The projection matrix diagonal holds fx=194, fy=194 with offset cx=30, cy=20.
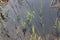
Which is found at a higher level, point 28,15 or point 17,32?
point 28,15

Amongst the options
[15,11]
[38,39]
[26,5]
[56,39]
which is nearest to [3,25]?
[15,11]

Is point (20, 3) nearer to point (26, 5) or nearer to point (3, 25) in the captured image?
point (26, 5)

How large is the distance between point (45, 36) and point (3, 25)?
462 millimetres

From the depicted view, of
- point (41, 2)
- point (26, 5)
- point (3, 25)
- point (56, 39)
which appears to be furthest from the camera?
point (3, 25)

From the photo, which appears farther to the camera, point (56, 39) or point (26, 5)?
point (26, 5)

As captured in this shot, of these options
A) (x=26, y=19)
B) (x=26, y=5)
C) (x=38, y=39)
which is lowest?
(x=38, y=39)

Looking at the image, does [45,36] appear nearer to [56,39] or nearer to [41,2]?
[56,39]

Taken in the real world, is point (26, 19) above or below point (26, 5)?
below

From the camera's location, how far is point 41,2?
1.54 metres

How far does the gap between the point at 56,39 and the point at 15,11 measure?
470mm

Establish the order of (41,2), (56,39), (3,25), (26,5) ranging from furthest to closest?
(3,25) → (26,5) → (41,2) → (56,39)

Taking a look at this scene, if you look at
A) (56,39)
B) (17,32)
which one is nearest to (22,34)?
(17,32)

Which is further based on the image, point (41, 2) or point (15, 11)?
point (15, 11)

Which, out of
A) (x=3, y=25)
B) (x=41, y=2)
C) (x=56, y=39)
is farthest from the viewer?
(x=3, y=25)
